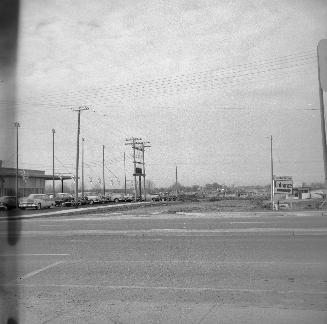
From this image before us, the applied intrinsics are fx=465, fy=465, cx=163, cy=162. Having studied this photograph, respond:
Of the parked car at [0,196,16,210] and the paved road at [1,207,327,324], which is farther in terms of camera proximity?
the parked car at [0,196,16,210]

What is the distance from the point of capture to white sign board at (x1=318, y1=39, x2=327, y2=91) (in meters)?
4.08

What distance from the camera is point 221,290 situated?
7297 millimetres

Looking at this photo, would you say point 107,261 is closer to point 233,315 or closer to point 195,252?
point 195,252

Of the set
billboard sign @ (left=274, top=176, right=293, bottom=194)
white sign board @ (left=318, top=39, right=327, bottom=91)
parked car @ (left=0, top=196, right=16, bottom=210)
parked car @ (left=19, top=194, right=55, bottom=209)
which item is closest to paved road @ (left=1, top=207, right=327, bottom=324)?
white sign board @ (left=318, top=39, right=327, bottom=91)

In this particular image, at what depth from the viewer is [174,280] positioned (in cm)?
815

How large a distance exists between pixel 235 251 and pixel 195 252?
37.7 inches

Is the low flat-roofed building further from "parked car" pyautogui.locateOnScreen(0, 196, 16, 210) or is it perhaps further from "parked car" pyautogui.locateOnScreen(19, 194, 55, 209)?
"parked car" pyautogui.locateOnScreen(19, 194, 55, 209)

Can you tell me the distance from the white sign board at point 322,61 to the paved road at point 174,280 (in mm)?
2985

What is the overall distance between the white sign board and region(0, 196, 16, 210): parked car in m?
43.8

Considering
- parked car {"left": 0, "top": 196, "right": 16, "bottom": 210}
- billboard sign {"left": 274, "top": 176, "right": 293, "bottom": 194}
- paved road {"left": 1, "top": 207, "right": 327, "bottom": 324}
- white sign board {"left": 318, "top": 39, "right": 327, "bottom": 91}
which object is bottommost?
paved road {"left": 1, "top": 207, "right": 327, "bottom": 324}

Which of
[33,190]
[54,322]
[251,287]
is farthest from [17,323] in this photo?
[33,190]

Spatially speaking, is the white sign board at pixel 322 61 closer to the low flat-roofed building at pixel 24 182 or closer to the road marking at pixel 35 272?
the road marking at pixel 35 272

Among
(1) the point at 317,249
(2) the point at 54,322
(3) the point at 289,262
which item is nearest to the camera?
(2) the point at 54,322

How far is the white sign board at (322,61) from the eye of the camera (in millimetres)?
4078
